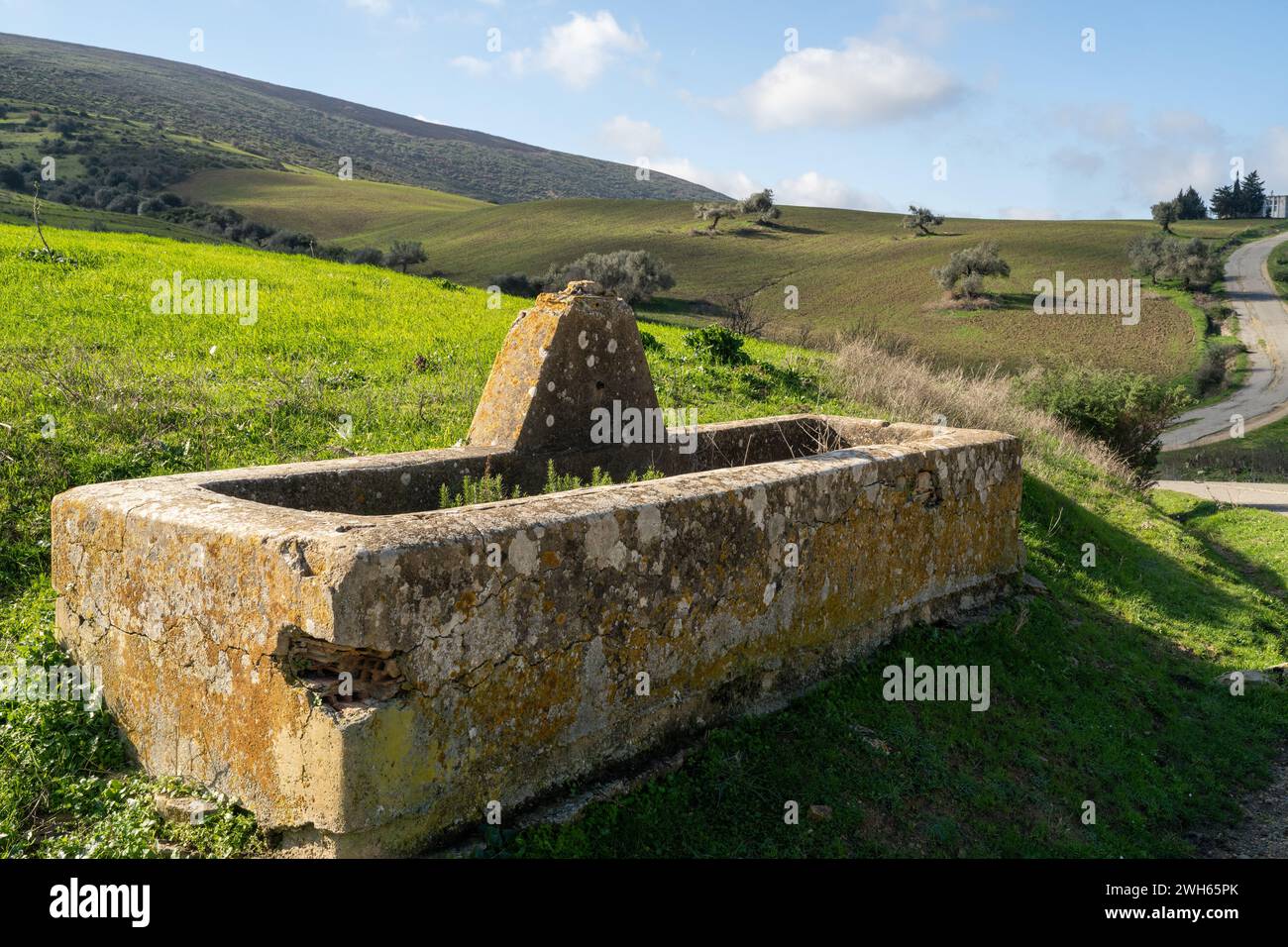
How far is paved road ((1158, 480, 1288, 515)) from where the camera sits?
22375 millimetres

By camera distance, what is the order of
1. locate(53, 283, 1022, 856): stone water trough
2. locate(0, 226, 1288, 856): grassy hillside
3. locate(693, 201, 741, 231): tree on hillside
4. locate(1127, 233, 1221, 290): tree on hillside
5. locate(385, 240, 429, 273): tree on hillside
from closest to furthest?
locate(53, 283, 1022, 856): stone water trough → locate(0, 226, 1288, 856): grassy hillside → locate(385, 240, 429, 273): tree on hillside → locate(1127, 233, 1221, 290): tree on hillside → locate(693, 201, 741, 231): tree on hillside

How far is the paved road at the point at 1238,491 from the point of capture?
881 inches

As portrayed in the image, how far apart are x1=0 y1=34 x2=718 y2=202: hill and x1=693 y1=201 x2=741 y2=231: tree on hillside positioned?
4210cm

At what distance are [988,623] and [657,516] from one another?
12.2ft

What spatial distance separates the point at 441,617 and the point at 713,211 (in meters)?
74.9

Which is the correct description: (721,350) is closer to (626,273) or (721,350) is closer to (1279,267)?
(626,273)

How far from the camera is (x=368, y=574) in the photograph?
133 inches

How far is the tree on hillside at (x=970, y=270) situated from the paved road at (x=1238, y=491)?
27936 mm

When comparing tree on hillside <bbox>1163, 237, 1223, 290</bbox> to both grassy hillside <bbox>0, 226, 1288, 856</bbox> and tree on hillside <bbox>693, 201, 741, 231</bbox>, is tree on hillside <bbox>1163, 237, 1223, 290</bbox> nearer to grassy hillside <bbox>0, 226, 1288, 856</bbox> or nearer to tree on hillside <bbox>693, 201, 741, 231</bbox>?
tree on hillside <bbox>693, 201, 741, 231</bbox>

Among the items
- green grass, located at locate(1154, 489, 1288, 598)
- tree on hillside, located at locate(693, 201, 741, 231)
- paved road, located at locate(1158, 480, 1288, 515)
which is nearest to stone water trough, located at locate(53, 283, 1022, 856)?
green grass, located at locate(1154, 489, 1288, 598)

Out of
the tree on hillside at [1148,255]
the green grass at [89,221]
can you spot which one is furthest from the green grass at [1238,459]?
the green grass at [89,221]

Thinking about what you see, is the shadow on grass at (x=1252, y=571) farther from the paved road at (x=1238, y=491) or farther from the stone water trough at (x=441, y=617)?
the stone water trough at (x=441, y=617)

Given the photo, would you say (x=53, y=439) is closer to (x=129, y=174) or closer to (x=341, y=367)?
(x=341, y=367)
